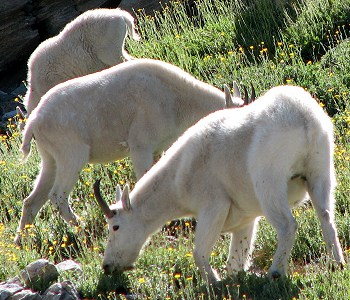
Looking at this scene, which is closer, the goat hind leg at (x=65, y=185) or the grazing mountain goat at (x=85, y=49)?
the goat hind leg at (x=65, y=185)

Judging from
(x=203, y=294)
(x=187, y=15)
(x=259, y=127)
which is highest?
(x=259, y=127)

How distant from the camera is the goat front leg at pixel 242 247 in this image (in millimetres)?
9523

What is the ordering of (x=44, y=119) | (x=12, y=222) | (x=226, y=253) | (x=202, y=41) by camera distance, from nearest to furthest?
1. (x=226, y=253)
2. (x=44, y=119)
3. (x=12, y=222)
4. (x=202, y=41)

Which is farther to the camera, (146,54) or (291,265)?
(146,54)

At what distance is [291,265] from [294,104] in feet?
5.03

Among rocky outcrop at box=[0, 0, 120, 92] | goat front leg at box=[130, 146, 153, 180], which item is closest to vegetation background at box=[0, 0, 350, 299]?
goat front leg at box=[130, 146, 153, 180]

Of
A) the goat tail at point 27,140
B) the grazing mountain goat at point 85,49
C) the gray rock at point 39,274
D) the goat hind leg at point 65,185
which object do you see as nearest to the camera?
the gray rock at point 39,274

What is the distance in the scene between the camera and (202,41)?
1797cm

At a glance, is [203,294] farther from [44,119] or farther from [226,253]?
[44,119]

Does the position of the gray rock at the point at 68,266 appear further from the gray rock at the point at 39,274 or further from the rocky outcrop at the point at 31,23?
the rocky outcrop at the point at 31,23

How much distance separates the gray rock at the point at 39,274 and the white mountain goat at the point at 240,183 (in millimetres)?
531

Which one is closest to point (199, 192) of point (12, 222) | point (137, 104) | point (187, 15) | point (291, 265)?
point (291, 265)

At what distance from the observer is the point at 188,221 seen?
11.4 meters

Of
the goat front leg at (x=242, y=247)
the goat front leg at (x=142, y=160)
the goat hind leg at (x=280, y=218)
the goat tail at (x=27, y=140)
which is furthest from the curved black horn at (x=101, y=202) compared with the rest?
the goat tail at (x=27, y=140)
